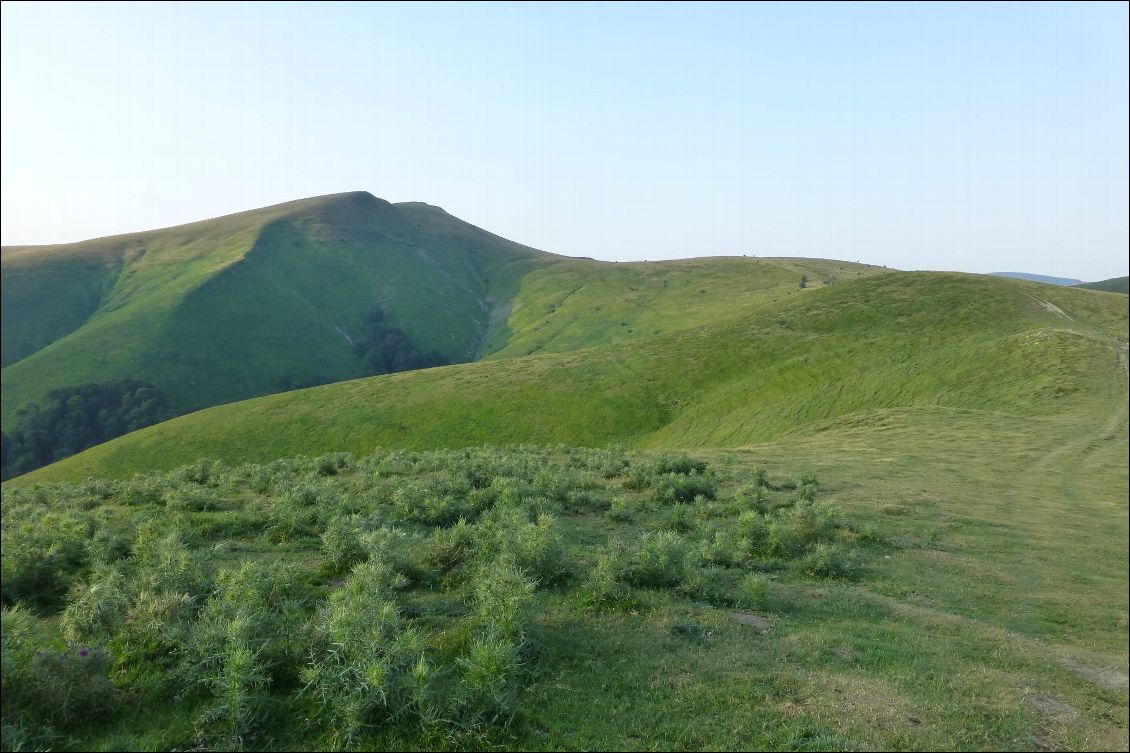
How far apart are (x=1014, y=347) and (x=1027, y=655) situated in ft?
188

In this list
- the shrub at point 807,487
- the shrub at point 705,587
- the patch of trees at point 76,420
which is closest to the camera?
the shrub at point 705,587

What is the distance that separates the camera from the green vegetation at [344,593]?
27.5ft

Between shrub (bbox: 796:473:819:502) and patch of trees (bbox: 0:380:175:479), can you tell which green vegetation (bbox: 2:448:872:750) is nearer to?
shrub (bbox: 796:473:819:502)

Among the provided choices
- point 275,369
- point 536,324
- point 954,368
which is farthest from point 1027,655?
point 536,324

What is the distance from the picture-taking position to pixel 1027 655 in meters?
11.3

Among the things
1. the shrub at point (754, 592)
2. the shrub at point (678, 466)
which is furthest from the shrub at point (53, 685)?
the shrub at point (678, 466)

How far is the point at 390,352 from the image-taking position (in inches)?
6245

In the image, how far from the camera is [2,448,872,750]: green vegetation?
27.5 ft

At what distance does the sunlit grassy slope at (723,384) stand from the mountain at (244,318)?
104 feet

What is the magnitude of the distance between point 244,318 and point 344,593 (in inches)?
6018

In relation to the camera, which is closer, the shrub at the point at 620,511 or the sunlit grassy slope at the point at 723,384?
the shrub at the point at 620,511

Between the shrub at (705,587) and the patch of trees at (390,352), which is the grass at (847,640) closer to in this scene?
the shrub at (705,587)

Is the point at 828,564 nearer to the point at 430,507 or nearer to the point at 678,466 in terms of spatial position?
the point at 430,507

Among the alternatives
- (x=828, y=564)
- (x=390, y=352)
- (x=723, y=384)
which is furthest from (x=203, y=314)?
(x=828, y=564)
